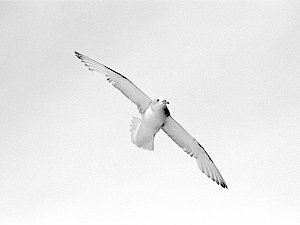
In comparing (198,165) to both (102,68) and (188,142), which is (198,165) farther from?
Answer: (102,68)

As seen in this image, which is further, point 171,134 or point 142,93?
point 171,134

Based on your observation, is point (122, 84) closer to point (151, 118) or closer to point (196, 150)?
point (151, 118)

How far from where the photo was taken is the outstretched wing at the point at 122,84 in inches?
837

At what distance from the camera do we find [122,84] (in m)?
21.5

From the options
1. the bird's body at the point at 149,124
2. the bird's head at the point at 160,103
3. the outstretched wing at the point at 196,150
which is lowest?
the bird's body at the point at 149,124

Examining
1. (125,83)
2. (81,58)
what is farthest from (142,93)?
(81,58)

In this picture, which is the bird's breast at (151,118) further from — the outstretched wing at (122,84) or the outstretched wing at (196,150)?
the outstretched wing at (196,150)

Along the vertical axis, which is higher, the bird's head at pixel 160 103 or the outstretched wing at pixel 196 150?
the outstretched wing at pixel 196 150

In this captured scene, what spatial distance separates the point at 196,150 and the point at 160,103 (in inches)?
119

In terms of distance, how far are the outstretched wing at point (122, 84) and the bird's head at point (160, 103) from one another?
0.45m

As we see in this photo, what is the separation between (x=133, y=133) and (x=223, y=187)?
399 centimetres

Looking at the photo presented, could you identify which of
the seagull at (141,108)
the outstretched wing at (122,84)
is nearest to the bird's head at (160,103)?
the seagull at (141,108)

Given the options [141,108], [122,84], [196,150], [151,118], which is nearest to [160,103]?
[151,118]

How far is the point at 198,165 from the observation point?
23.5 metres
